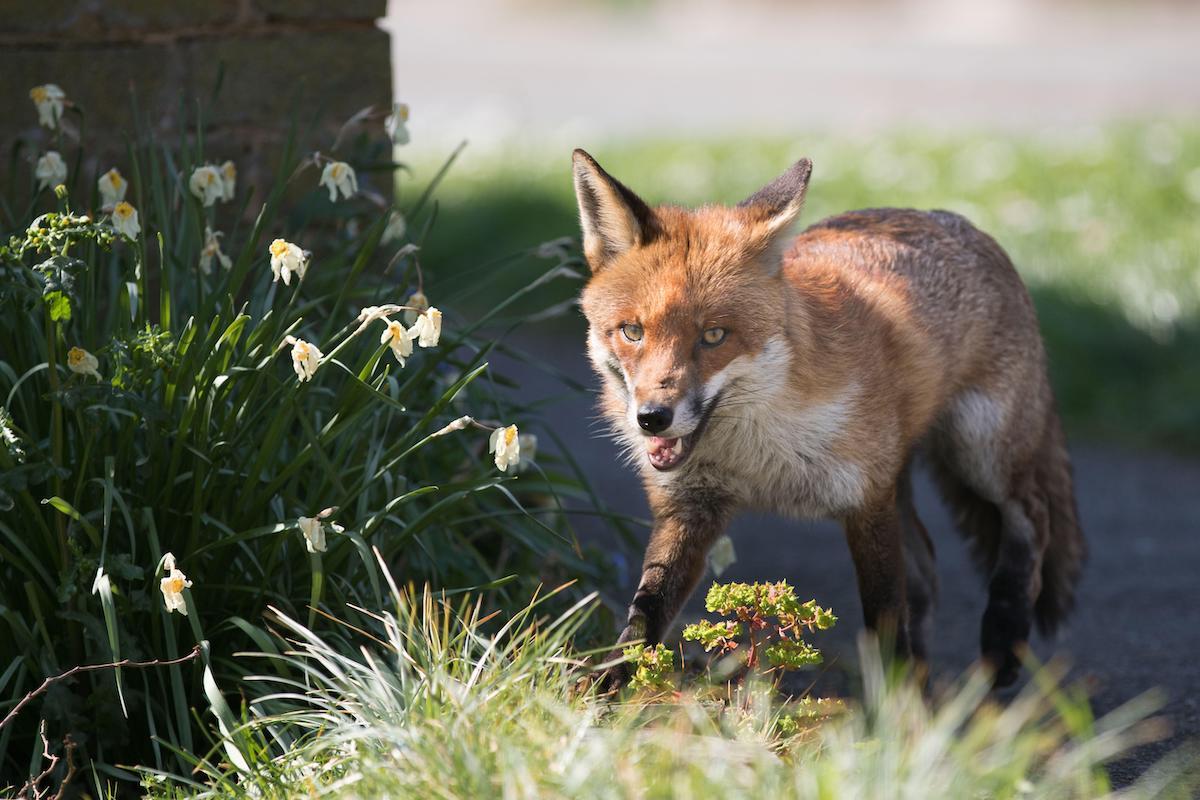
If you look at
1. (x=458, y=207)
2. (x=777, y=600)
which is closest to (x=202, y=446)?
(x=777, y=600)

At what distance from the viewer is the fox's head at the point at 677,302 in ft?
11.1

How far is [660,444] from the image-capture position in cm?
352

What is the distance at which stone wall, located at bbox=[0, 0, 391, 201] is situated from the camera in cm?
463

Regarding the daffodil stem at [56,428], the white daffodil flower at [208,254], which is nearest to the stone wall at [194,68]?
the white daffodil flower at [208,254]

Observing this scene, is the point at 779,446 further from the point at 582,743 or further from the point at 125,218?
the point at 125,218

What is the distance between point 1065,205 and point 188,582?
7100 millimetres

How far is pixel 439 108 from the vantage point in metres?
16.5

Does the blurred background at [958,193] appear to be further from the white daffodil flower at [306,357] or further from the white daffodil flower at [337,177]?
the white daffodil flower at [306,357]

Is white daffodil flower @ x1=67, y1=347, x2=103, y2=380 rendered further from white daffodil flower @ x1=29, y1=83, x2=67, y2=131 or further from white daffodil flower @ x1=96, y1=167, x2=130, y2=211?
white daffodil flower @ x1=29, y1=83, x2=67, y2=131

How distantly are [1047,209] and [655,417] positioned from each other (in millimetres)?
6416

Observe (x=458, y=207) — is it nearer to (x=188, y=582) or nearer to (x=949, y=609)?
(x=949, y=609)

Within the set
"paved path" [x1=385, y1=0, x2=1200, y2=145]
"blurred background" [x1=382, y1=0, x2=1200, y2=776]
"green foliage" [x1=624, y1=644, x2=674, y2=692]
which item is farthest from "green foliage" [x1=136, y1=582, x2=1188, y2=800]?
"paved path" [x1=385, y1=0, x2=1200, y2=145]

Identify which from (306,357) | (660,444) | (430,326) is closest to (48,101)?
(306,357)

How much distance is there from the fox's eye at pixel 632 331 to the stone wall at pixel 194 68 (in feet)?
4.85
